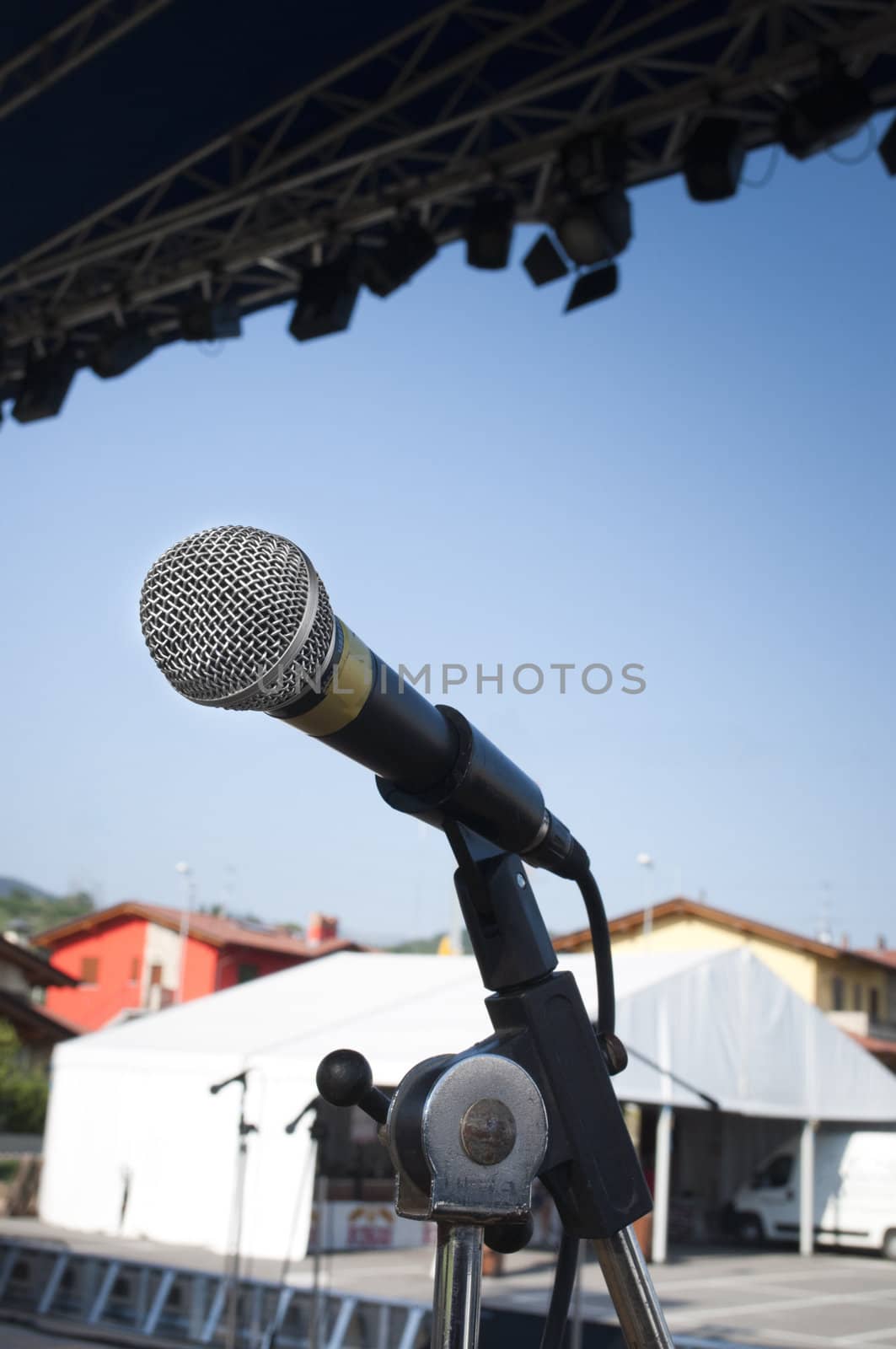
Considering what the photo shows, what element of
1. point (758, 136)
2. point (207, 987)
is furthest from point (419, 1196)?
point (207, 987)

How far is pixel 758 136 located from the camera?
6.34 metres

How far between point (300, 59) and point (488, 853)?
628 cm

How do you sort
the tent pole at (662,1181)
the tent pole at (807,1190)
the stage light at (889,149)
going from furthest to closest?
1. the tent pole at (807,1190)
2. the tent pole at (662,1181)
3. the stage light at (889,149)

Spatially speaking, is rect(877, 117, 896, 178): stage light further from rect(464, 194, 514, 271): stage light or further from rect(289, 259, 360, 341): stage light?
rect(289, 259, 360, 341): stage light

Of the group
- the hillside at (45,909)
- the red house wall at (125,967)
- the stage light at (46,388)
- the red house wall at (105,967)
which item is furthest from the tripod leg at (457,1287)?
→ the hillside at (45,909)

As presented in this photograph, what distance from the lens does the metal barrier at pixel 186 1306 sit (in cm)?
780

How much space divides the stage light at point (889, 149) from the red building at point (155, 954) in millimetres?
30116

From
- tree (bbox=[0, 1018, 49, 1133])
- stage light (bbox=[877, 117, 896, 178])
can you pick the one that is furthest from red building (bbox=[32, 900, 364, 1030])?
stage light (bbox=[877, 117, 896, 178])

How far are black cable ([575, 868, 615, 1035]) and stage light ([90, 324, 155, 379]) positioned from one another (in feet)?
25.4

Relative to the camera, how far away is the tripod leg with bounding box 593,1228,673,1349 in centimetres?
114

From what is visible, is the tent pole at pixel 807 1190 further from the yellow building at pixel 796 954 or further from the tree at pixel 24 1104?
the tree at pixel 24 1104

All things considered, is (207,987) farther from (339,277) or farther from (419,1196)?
(419,1196)

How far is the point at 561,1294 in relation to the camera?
1230mm

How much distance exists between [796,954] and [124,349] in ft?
76.7
